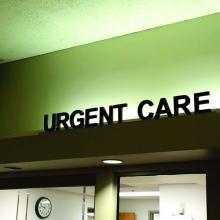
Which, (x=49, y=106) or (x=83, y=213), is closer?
(x=83, y=213)

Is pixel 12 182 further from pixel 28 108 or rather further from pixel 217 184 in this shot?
pixel 217 184

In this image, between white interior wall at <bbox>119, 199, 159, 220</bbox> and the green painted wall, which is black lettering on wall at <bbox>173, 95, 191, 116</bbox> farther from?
white interior wall at <bbox>119, 199, 159, 220</bbox>

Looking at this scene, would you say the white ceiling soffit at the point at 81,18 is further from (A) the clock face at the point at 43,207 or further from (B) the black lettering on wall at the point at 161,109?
(A) the clock face at the point at 43,207

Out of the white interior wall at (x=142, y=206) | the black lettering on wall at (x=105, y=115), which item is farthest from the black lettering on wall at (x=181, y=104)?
the white interior wall at (x=142, y=206)

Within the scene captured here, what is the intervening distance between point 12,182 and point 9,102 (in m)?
0.98

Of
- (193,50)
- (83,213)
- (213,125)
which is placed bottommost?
(83,213)

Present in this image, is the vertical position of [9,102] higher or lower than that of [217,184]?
higher

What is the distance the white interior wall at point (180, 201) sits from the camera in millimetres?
4441

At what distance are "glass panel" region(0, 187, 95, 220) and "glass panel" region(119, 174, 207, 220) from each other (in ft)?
1.38

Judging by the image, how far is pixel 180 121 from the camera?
311 centimetres

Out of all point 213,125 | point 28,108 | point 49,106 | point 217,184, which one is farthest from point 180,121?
point 28,108

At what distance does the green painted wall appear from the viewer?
12.2ft

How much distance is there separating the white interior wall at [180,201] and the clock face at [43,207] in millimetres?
1337

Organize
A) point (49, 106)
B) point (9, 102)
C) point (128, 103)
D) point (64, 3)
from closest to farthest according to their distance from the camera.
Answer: point (64, 3) < point (128, 103) < point (49, 106) < point (9, 102)
